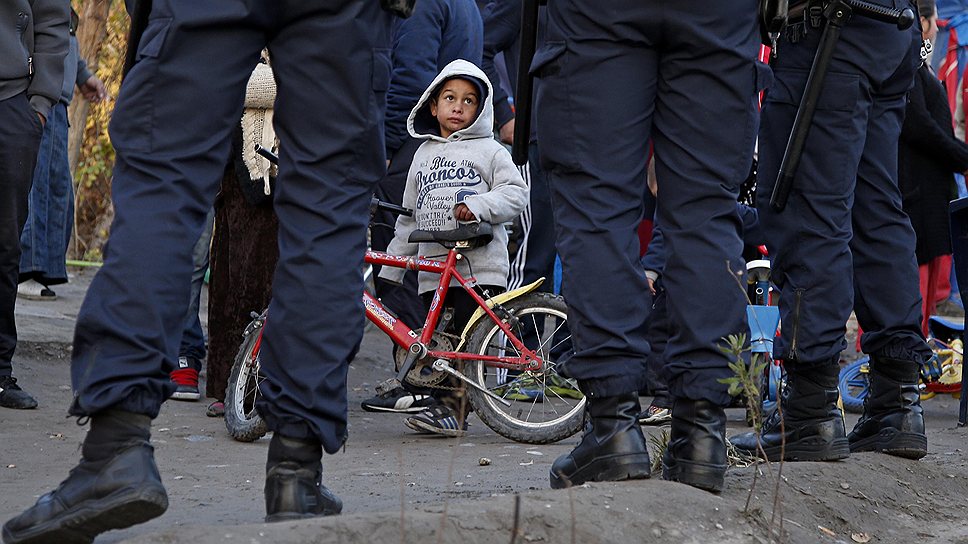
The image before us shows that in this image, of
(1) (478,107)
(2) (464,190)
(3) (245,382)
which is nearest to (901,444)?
(2) (464,190)

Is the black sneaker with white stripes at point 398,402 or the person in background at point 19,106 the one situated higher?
the person in background at point 19,106

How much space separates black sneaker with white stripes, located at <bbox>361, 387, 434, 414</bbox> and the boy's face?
4.09 feet

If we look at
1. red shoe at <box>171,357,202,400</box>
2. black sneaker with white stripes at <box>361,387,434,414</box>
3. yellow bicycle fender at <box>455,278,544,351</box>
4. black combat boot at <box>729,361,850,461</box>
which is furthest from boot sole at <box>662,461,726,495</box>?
red shoe at <box>171,357,202,400</box>

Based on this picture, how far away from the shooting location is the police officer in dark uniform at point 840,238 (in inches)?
161

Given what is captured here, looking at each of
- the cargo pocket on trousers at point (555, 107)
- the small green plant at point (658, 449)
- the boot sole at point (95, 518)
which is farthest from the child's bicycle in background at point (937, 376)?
the boot sole at point (95, 518)

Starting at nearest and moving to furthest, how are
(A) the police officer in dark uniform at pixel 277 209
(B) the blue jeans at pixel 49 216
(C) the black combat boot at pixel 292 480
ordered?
(A) the police officer in dark uniform at pixel 277 209 < (C) the black combat boot at pixel 292 480 < (B) the blue jeans at pixel 49 216

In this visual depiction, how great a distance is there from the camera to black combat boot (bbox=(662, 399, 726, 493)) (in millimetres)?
3340

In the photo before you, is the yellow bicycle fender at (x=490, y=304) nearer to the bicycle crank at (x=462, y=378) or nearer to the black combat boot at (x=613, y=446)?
the bicycle crank at (x=462, y=378)

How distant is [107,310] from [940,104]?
5831 mm

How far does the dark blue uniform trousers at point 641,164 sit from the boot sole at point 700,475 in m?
0.18

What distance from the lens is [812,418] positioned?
4137 millimetres

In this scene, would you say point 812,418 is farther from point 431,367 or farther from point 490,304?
point 431,367

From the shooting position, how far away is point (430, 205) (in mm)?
5789

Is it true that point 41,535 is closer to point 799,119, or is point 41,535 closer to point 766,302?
point 799,119
